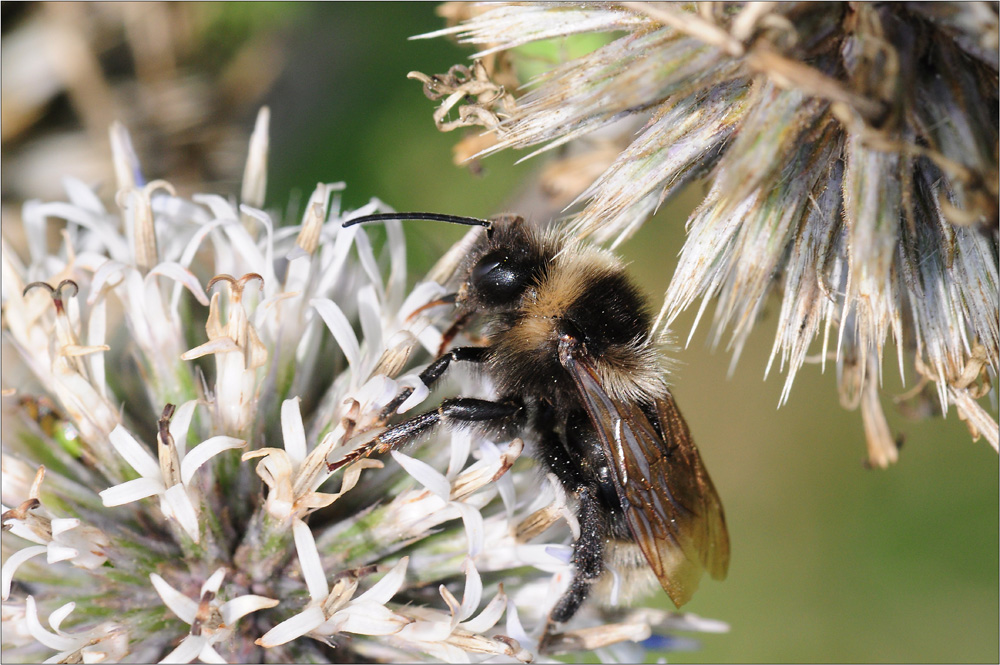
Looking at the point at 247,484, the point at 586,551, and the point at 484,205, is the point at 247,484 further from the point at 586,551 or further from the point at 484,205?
the point at 484,205

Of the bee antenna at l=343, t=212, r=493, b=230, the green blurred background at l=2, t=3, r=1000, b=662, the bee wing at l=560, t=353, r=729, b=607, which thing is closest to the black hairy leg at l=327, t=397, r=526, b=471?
the bee wing at l=560, t=353, r=729, b=607

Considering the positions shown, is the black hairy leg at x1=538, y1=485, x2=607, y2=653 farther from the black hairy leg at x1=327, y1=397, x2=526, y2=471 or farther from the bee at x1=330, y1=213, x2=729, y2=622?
the black hairy leg at x1=327, y1=397, x2=526, y2=471

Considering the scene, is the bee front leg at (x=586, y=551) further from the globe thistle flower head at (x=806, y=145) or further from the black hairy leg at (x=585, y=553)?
the globe thistle flower head at (x=806, y=145)

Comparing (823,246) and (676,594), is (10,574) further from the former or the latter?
(823,246)

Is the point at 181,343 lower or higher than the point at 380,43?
lower

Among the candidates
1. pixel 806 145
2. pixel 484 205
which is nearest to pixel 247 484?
pixel 806 145

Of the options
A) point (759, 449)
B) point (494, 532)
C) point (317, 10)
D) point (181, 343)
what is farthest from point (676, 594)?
point (759, 449)
